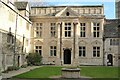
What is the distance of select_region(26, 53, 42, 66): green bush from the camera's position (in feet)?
127

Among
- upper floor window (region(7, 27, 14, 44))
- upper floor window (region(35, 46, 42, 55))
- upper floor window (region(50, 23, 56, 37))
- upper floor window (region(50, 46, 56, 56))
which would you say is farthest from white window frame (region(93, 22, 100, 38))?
upper floor window (region(7, 27, 14, 44))

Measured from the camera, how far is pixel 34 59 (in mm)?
39031

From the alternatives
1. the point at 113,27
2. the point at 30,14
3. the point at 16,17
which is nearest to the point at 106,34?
the point at 113,27

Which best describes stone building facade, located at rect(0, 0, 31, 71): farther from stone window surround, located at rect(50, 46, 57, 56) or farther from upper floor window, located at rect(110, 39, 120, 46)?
upper floor window, located at rect(110, 39, 120, 46)

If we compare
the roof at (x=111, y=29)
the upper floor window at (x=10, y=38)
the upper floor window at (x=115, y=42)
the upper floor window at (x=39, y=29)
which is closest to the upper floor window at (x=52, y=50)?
the upper floor window at (x=39, y=29)

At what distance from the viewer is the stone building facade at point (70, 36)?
41500 millimetres

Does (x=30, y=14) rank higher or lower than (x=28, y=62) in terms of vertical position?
higher

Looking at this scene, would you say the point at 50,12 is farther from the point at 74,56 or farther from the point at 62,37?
the point at 74,56

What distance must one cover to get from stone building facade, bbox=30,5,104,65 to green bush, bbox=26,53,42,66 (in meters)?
2.54

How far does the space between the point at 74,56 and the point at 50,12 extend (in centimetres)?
845

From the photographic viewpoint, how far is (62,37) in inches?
1646

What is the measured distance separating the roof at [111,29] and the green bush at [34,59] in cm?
1133

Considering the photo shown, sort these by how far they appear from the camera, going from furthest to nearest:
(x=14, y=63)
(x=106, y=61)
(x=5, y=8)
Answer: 1. (x=106, y=61)
2. (x=14, y=63)
3. (x=5, y=8)

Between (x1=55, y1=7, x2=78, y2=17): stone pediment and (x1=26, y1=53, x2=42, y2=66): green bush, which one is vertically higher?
(x1=55, y1=7, x2=78, y2=17): stone pediment
